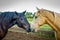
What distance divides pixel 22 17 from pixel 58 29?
1.38ft

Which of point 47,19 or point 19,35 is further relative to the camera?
point 19,35

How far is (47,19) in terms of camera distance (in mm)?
1614

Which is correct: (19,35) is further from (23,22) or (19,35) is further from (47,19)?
(47,19)

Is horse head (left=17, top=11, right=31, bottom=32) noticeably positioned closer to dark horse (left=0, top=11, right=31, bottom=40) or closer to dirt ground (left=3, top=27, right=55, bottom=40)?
dark horse (left=0, top=11, right=31, bottom=40)

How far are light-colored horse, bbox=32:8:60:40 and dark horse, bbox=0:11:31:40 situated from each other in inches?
4.5

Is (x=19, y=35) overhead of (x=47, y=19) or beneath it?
beneath

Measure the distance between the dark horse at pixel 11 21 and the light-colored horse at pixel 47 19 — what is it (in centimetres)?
11

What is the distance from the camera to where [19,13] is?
66.7 inches

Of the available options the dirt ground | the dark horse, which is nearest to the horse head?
the dark horse

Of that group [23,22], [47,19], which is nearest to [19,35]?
[23,22]

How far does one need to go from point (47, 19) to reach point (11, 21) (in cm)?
41

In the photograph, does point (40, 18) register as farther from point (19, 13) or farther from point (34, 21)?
point (19, 13)

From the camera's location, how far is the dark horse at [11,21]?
167 cm

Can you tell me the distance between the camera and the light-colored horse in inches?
62.5
